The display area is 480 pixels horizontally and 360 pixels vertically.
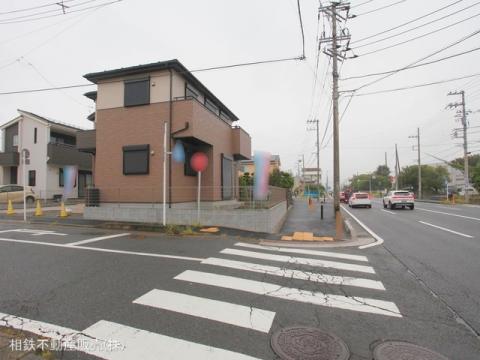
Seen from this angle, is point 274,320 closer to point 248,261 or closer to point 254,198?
point 248,261

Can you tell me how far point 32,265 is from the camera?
6.04 m

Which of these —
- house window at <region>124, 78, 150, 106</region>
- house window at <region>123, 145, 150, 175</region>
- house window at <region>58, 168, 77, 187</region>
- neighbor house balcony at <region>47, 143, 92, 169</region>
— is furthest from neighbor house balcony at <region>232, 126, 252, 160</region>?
house window at <region>58, 168, 77, 187</region>

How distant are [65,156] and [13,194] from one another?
4.85 metres

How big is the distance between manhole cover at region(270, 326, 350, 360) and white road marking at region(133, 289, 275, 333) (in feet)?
0.92

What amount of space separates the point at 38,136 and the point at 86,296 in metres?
26.1

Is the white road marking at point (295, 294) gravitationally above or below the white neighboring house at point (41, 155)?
below

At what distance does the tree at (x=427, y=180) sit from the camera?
65.9 meters

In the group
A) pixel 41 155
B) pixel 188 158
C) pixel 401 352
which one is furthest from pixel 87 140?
pixel 401 352

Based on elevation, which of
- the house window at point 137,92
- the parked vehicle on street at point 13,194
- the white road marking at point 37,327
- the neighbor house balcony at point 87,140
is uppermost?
the house window at point 137,92

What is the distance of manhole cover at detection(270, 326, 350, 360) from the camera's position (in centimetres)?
291

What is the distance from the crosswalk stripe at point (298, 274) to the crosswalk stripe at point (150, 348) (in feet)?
9.55

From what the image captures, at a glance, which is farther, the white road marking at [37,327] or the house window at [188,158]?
the house window at [188,158]

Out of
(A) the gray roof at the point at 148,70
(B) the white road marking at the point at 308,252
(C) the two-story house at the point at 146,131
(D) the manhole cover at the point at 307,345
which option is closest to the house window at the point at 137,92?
(C) the two-story house at the point at 146,131

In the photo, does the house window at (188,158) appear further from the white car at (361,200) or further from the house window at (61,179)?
the white car at (361,200)
